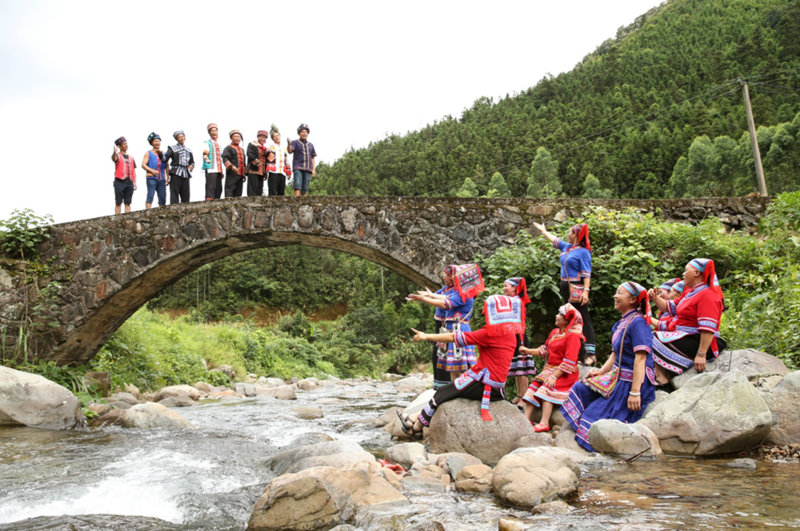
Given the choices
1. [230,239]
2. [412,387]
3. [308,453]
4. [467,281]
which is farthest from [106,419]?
[412,387]

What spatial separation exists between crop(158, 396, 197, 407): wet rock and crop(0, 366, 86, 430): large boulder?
3260 millimetres

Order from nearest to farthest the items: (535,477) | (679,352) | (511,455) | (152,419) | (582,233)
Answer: (535,477) < (511,455) < (679,352) < (582,233) < (152,419)

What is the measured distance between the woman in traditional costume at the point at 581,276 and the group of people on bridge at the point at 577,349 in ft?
2.55

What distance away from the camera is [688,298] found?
5.80 m

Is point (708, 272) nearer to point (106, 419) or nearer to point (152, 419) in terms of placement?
point (152, 419)

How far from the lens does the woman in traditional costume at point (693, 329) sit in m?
5.60

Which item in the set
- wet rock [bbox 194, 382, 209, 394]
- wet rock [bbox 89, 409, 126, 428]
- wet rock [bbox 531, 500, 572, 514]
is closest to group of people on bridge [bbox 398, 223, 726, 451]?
wet rock [bbox 531, 500, 572, 514]

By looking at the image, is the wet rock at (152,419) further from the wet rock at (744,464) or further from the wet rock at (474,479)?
the wet rock at (744,464)

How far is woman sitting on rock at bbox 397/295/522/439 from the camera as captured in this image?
218 inches

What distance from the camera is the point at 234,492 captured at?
479 centimetres

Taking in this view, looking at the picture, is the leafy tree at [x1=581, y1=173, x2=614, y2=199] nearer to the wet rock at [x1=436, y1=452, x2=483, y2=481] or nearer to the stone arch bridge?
the stone arch bridge

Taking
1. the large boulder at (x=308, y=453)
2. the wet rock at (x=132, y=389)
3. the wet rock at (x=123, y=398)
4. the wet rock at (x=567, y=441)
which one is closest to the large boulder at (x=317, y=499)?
the large boulder at (x=308, y=453)

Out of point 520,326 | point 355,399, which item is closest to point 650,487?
point 520,326

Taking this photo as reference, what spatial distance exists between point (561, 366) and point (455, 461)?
5.77ft
